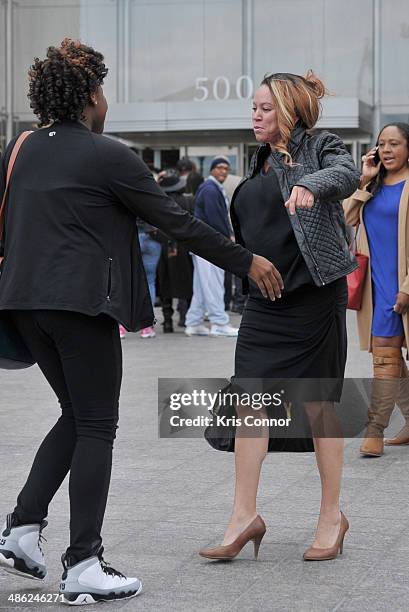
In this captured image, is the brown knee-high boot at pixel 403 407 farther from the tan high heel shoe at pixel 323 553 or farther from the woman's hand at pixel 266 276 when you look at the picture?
the woman's hand at pixel 266 276

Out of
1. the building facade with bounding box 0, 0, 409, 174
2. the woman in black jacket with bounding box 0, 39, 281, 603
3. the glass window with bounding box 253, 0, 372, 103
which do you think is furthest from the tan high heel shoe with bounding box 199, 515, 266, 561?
the glass window with bounding box 253, 0, 372, 103

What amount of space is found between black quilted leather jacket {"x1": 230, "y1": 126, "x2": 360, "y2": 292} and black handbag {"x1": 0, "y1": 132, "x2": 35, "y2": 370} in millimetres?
1006

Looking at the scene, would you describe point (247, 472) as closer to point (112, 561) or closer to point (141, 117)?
point (112, 561)

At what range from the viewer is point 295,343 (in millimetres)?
4512

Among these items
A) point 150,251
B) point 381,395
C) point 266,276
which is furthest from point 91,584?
point 150,251

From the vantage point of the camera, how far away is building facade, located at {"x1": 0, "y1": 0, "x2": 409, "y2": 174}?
23.5 meters

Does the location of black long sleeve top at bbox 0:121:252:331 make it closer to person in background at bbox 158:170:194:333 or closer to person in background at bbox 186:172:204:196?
person in background at bbox 158:170:194:333

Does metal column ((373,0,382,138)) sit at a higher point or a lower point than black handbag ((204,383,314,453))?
higher

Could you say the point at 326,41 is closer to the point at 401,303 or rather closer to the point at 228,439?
the point at 401,303

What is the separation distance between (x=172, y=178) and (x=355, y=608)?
10.4 m

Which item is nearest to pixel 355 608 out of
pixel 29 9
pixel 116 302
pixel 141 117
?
pixel 116 302

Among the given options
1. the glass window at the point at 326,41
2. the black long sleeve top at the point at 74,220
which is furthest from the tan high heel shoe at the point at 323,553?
the glass window at the point at 326,41

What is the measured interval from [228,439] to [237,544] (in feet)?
1.31

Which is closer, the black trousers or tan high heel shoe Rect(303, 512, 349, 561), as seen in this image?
the black trousers
